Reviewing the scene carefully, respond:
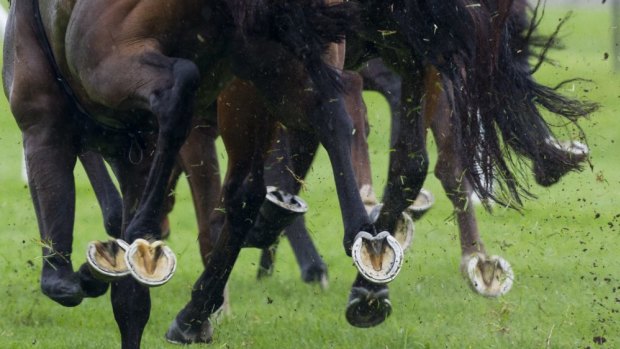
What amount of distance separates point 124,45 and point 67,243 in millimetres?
1038

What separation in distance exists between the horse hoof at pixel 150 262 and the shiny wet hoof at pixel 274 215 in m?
1.30

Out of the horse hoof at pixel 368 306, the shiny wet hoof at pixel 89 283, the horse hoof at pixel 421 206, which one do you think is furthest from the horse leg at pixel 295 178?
the shiny wet hoof at pixel 89 283

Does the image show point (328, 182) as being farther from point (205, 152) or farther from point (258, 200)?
point (258, 200)

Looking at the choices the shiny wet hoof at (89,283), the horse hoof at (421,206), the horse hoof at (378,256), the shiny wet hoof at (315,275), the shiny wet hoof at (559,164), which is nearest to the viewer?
the horse hoof at (378,256)

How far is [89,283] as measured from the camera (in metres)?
5.51

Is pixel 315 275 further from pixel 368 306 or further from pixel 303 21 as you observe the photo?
pixel 303 21

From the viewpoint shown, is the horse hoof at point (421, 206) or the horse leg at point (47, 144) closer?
the horse leg at point (47, 144)

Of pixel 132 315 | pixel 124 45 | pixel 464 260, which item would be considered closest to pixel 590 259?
pixel 464 260

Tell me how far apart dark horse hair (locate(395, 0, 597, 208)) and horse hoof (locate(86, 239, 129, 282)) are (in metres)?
1.41

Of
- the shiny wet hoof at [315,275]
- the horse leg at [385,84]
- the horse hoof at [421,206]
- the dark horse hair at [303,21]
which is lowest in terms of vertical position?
the shiny wet hoof at [315,275]

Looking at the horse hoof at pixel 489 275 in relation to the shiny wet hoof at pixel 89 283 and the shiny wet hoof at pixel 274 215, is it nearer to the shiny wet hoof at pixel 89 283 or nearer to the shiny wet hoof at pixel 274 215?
the shiny wet hoof at pixel 274 215

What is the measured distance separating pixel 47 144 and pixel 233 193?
942 mm

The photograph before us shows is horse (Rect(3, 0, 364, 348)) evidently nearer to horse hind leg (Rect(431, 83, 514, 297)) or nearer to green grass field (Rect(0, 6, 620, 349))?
green grass field (Rect(0, 6, 620, 349))

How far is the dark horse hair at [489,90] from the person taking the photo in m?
5.06
